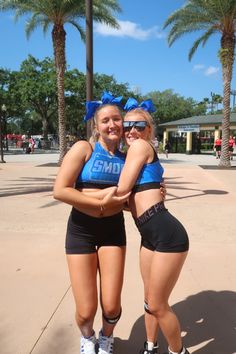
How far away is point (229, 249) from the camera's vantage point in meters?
5.09

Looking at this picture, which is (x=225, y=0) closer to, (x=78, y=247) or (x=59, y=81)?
(x=59, y=81)

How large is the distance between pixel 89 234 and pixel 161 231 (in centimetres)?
48

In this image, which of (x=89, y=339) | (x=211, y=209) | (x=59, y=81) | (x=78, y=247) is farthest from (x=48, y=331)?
(x=59, y=81)

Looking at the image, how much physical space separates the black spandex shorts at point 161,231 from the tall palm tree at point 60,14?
55.6 ft

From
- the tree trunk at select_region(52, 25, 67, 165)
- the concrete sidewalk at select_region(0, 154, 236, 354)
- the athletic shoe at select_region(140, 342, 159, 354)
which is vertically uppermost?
the tree trunk at select_region(52, 25, 67, 165)

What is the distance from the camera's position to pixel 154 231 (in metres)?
2.23

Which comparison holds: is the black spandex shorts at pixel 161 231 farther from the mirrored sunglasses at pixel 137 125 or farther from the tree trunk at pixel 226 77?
the tree trunk at pixel 226 77

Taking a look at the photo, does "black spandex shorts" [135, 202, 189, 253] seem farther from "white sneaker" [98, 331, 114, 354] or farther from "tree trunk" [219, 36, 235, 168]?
"tree trunk" [219, 36, 235, 168]

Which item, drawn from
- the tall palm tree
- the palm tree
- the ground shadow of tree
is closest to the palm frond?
the palm tree

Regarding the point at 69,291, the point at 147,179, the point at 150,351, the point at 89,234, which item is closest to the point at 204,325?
the point at 150,351

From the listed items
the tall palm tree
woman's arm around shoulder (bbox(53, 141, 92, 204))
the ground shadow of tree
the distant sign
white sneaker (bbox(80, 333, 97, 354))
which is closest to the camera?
woman's arm around shoulder (bbox(53, 141, 92, 204))

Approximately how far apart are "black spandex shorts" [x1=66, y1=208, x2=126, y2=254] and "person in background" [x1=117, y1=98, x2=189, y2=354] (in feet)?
0.67

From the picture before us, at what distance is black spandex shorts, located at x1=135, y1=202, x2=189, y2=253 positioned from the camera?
221cm

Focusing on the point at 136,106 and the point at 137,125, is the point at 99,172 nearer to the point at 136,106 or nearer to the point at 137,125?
the point at 137,125
